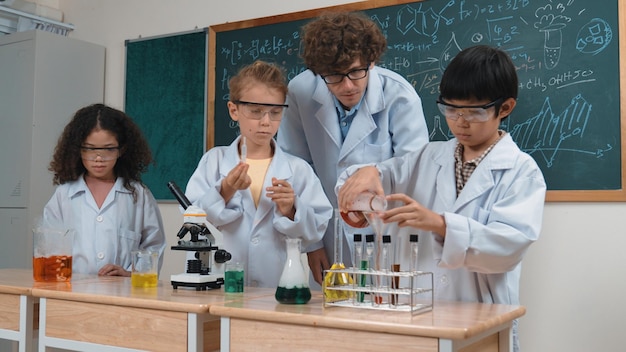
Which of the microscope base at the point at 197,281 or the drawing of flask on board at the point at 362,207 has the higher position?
the drawing of flask on board at the point at 362,207

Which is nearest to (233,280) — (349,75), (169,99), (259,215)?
(259,215)

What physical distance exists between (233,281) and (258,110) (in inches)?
24.7

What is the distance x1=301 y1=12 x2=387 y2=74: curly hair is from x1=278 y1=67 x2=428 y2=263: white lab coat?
0.17m

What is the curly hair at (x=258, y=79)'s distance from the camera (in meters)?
2.17

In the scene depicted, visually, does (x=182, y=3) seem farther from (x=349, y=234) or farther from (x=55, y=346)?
(x=55, y=346)

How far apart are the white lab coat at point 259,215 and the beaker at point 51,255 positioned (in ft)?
1.46

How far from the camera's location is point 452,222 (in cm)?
159

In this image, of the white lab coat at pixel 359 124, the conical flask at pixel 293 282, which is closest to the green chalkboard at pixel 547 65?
the white lab coat at pixel 359 124

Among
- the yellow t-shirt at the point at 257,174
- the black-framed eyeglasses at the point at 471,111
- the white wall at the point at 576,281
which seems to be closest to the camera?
the black-framed eyeglasses at the point at 471,111

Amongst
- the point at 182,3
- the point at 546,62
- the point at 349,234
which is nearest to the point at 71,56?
the point at 182,3

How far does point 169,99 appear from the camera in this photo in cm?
407

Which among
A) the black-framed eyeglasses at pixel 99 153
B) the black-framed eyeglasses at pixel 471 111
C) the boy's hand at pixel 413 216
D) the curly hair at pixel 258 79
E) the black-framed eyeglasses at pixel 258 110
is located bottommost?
the boy's hand at pixel 413 216

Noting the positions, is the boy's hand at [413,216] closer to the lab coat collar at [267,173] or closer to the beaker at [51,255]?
the lab coat collar at [267,173]

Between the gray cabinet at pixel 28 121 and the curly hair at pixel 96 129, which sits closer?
the curly hair at pixel 96 129
